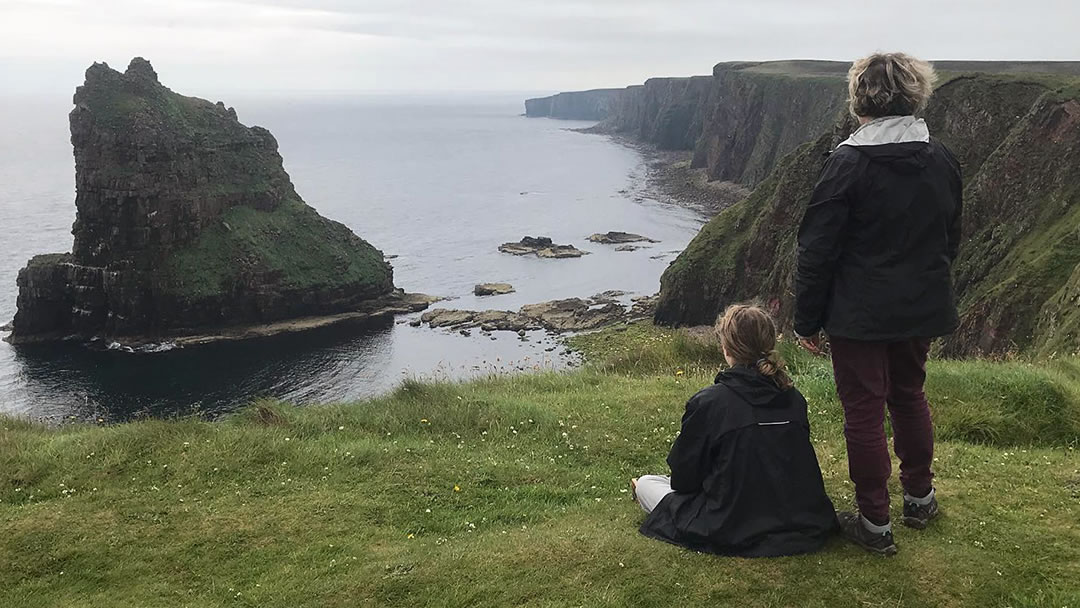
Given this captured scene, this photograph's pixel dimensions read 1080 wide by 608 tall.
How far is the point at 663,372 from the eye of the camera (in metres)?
13.5

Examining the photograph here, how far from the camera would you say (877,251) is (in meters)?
5.45

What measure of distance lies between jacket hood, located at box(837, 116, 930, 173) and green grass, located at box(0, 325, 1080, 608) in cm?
281

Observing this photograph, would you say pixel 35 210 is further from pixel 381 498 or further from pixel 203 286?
pixel 381 498

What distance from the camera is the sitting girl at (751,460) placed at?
570 cm

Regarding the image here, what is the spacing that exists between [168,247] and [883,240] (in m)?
92.0

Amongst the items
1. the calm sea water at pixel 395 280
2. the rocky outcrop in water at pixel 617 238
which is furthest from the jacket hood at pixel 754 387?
the rocky outcrop in water at pixel 617 238

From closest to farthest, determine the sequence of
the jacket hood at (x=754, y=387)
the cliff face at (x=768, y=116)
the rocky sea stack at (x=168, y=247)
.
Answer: the jacket hood at (x=754, y=387) < the rocky sea stack at (x=168, y=247) < the cliff face at (x=768, y=116)

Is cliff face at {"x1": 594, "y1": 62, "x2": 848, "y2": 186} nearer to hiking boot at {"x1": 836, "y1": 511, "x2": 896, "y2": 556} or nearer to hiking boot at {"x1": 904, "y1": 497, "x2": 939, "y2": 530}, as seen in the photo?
hiking boot at {"x1": 904, "y1": 497, "x2": 939, "y2": 530}

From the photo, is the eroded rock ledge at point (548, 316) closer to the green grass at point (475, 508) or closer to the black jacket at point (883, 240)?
the green grass at point (475, 508)

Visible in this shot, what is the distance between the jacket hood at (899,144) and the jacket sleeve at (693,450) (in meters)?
2.13

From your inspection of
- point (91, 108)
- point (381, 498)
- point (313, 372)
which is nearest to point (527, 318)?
point (313, 372)

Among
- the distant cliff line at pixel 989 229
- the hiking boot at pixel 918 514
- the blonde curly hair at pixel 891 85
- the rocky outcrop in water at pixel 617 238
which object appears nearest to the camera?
the blonde curly hair at pixel 891 85

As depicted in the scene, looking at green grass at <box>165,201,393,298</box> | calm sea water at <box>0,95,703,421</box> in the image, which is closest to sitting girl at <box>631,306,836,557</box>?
calm sea water at <box>0,95,703,421</box>

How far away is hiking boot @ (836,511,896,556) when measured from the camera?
225 inches
